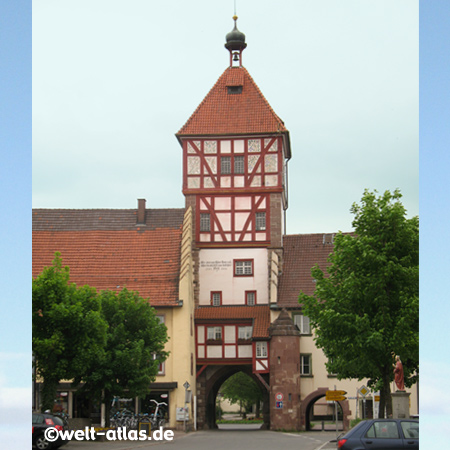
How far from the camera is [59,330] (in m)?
31.1

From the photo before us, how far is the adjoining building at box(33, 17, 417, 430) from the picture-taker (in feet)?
163

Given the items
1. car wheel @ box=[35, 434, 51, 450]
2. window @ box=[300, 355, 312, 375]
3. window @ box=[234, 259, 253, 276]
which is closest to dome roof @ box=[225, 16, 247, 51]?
window @ box=[234, 259, 253, 276]

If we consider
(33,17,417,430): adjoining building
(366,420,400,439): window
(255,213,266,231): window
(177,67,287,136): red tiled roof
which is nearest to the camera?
(366,420,400,439): window

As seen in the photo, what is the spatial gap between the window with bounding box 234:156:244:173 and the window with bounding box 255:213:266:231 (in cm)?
293

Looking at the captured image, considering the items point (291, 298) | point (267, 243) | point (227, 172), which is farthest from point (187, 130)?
point (291, 298)

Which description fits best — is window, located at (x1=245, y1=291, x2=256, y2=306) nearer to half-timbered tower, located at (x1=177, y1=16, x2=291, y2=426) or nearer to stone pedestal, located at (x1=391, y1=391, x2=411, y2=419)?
half-timbered tower, located at (x1=177, y1=16, x2=291, y2=426)

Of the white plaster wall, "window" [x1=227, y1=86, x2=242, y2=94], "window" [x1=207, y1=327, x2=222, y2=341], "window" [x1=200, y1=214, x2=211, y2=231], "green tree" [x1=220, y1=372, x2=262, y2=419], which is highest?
"window" [x1=227, y1=86, x2=242, y2=94]

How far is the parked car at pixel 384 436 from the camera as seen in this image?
2098cm

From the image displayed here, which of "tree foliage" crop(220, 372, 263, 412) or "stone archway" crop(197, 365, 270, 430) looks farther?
"tree foliage" crop(220, 372, 263, 412)

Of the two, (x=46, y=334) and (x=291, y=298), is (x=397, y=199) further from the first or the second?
(x=291, y=298)

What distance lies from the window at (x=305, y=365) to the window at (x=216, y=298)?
19.5ft

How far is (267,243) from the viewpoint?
53.8m

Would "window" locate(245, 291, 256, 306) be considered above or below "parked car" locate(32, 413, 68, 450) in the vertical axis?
above

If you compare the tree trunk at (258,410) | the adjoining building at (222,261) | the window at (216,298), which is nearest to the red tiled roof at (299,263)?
the adjoining building at (222,261)
